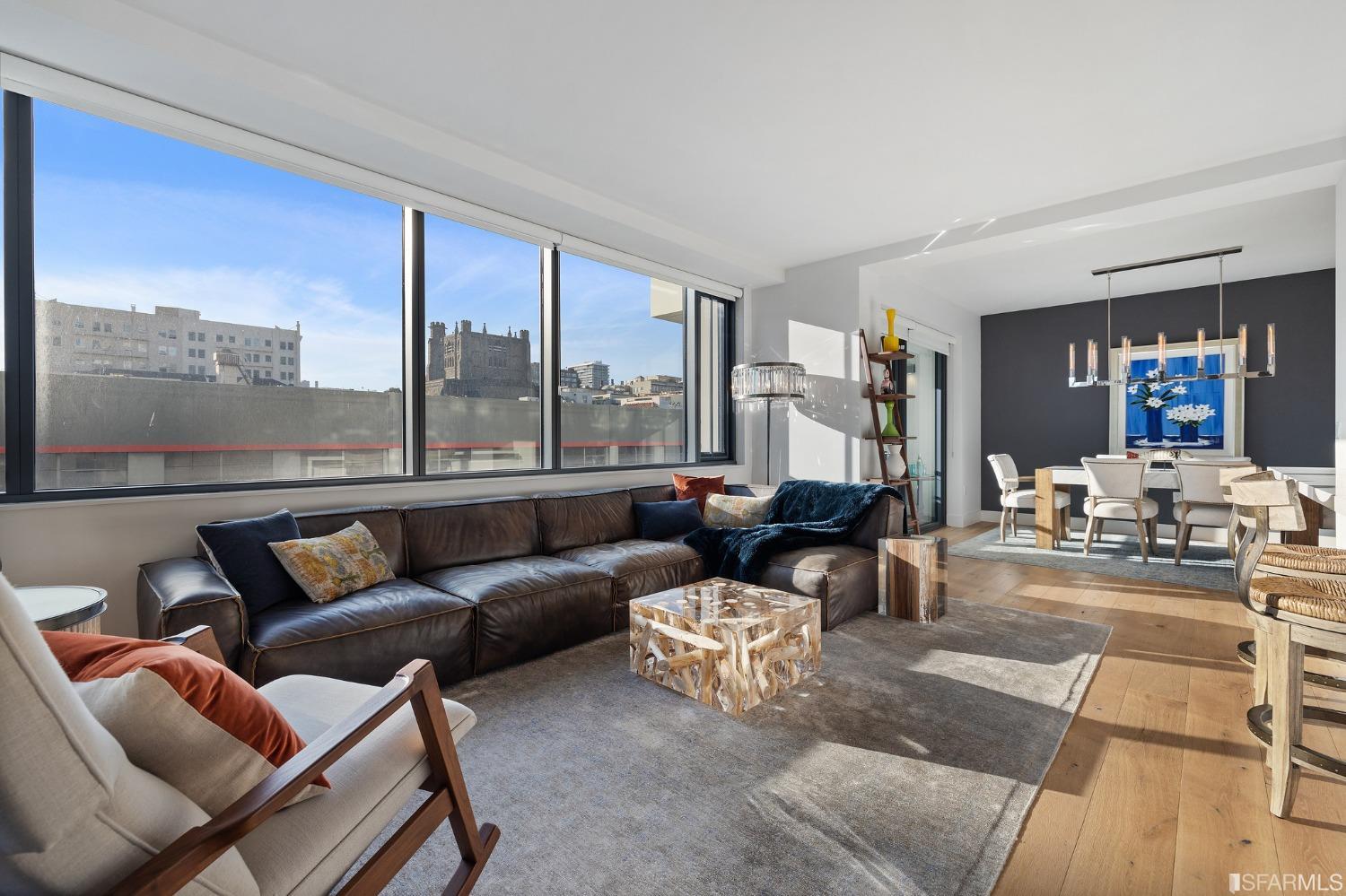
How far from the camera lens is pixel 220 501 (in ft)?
9.71

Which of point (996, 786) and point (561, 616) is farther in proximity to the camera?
point (561, 616)

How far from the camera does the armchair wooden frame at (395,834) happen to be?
80cm

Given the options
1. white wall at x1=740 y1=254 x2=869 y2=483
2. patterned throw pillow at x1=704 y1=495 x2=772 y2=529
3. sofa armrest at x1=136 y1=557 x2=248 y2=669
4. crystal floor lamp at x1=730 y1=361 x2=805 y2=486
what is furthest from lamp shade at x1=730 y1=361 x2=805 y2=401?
sofa armrest at x1=136 y1=557 x2=248 y2=669

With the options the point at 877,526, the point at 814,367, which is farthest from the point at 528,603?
the point at 814,367

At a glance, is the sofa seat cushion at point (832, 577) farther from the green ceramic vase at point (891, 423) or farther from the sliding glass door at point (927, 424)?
the sliding glass door at point (927, 424)

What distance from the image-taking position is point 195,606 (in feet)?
6.84

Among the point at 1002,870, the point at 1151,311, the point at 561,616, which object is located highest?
the point at 1151,311

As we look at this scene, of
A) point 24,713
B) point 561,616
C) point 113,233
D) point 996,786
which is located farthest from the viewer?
point 561,616

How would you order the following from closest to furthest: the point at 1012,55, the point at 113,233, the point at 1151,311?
the point at 1012,55 → the point at 113,233 → the point at 1151,311

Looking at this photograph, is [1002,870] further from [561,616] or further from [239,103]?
[239,103]

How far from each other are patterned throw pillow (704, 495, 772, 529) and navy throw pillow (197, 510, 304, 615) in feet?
8.28

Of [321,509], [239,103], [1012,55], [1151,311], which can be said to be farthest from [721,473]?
[1151,311]

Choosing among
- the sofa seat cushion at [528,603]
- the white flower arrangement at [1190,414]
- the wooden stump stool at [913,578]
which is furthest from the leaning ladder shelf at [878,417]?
the white flower arrangement at [1190,414]

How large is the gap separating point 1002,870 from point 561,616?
202cm
